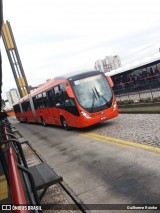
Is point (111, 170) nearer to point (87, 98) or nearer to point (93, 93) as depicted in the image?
point (87, 98)

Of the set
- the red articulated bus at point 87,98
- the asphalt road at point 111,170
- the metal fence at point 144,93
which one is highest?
the red articulated bus at point 87,98

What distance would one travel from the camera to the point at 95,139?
38.0ft

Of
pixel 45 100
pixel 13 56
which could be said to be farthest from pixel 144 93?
pixel 13 56

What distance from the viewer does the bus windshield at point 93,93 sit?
13859 millimetres

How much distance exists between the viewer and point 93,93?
14070 millimetres

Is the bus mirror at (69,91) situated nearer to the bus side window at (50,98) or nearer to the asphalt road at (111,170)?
the asphalt road at (111,170)

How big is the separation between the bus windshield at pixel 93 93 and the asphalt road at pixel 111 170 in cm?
317

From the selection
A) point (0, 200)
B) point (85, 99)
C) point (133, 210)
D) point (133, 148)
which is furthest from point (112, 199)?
point (85, 99)

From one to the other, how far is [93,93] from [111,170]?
287 inches

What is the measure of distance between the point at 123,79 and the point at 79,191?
104 feet

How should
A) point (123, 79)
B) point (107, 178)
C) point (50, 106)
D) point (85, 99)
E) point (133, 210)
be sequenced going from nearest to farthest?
1. point (133, 210)
2. point (107, 178)
3. point (85, 99)
4. point (50, 106)
5. point (123, 79)

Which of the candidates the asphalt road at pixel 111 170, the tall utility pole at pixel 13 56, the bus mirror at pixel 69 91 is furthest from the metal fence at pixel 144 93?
the tall utility pole at pixel 13 56

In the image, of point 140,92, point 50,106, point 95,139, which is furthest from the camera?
point 140,92

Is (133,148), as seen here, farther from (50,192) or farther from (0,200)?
(0,200)
